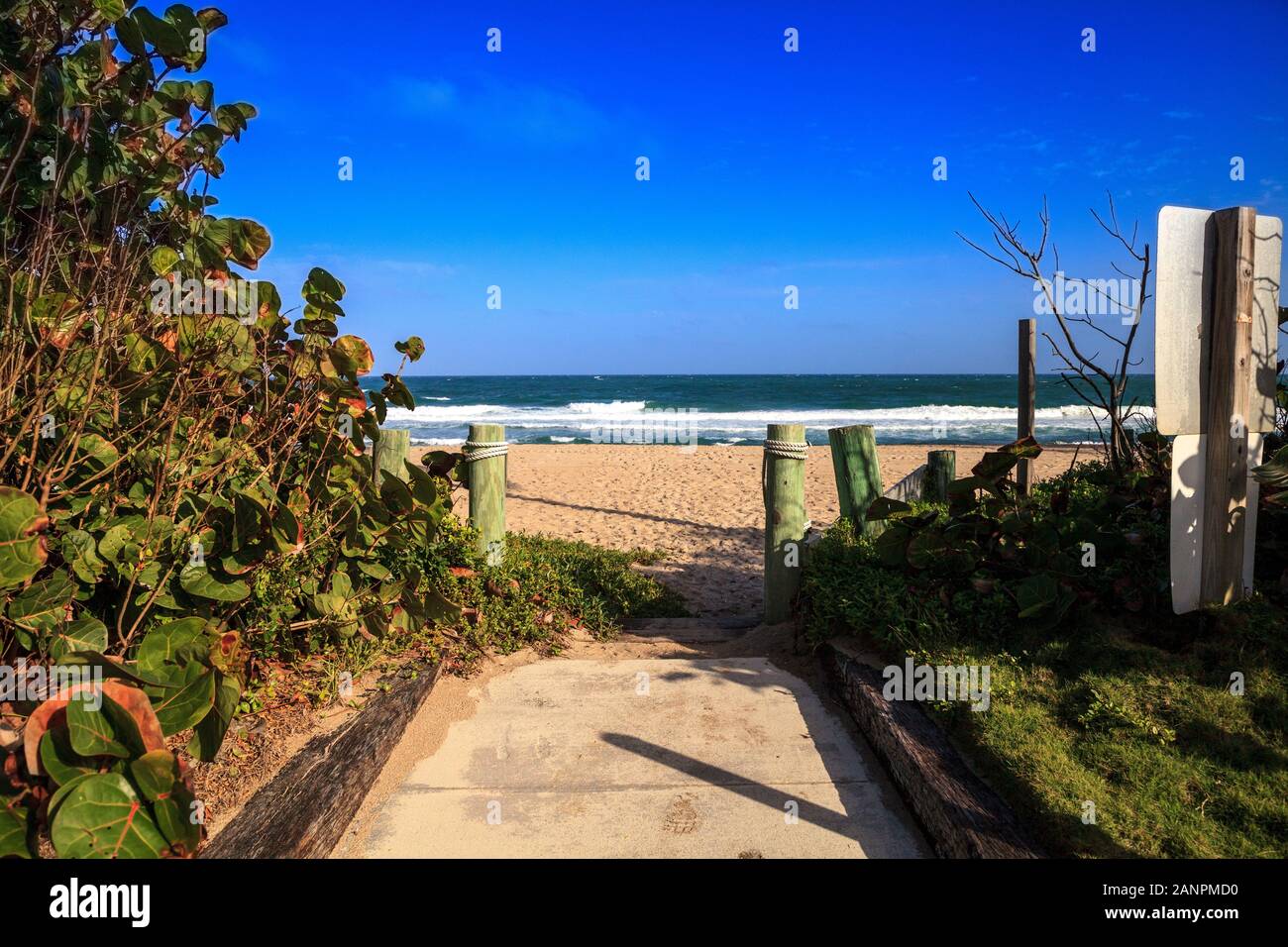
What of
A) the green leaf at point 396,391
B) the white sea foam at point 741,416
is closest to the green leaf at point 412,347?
the green leaf at point 396,391

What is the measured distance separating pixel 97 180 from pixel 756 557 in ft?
19.9

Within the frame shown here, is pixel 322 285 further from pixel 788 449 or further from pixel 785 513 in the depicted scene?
pixel 785 513

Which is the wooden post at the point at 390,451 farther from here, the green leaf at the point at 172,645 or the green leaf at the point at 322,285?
the green leaf at the point at 172,645

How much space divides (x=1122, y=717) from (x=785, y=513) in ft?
7.48

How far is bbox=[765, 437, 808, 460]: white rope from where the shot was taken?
4941 mm

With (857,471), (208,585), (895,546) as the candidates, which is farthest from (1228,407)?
(208,585)

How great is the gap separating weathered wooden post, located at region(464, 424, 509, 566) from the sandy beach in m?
1.76

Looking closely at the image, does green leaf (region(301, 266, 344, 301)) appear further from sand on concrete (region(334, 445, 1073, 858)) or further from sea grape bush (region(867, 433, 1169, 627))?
sea grape bush (region(867, 433, 1169, 627))

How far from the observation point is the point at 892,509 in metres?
4.48

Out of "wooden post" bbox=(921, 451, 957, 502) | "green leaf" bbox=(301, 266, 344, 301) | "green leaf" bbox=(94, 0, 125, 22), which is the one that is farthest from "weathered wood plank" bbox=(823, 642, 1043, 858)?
"green leaf" bbox=(94, 0, 125, 22)

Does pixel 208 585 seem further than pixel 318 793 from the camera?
Yes

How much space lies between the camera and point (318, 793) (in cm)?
262
